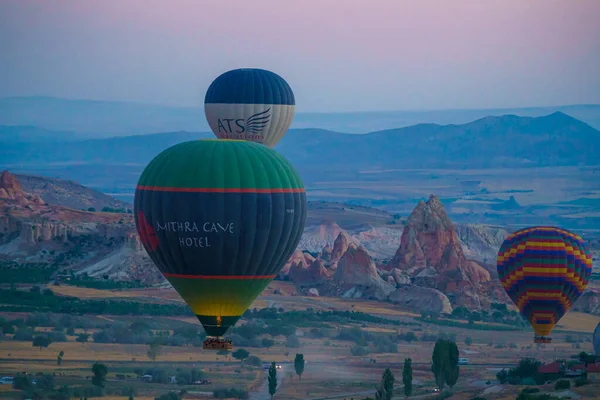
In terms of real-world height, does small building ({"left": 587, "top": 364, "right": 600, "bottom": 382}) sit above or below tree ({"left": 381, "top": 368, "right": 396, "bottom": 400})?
above

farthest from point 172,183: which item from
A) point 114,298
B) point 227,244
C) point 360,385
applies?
point 114,298

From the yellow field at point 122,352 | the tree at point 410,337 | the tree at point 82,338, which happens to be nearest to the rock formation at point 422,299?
the tree at point 410,337

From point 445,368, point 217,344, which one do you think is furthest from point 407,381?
point 217,344

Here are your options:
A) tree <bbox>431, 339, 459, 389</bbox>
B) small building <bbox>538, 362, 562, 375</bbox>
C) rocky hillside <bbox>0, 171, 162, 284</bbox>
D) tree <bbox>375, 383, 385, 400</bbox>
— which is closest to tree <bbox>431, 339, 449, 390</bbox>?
tree <bbox>431, 339, 459, 389</bbox>

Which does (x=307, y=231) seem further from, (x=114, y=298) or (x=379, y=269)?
(x=114, y=298)

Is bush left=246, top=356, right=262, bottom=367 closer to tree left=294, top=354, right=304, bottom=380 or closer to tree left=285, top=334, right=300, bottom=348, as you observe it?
tree left=294, top=354, right=304, bottom=380

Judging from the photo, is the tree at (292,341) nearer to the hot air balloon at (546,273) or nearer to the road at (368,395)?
the hot air balloon at (546,273)

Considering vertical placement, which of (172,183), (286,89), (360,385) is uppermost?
(286,89)
